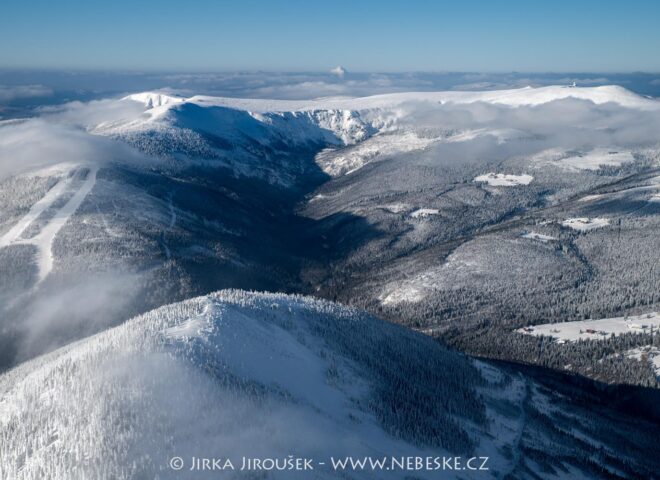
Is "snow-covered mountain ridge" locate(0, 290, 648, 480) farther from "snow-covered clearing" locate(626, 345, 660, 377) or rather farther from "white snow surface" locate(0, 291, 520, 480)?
"snow-covered clearing" locate(626, 345, 660, 377)

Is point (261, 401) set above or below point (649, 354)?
above

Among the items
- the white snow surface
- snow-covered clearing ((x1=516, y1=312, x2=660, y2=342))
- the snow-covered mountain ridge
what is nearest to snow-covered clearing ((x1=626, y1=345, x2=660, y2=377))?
snow-covered clearing ((x1=516, y1=312, x2=660, y2=342))

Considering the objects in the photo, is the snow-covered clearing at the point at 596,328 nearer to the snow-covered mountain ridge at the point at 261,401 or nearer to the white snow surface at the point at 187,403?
the snow-covered mountain ridge at the point at 261,401

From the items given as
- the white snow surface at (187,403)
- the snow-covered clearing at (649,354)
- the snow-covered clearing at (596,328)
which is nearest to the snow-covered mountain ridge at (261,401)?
the white snow surface at (187,403)

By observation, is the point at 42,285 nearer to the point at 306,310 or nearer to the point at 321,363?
the point at 306,310

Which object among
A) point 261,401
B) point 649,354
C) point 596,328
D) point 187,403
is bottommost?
point 596,328

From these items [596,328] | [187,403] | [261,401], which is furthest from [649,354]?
[187,403]

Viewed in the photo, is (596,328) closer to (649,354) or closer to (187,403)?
(649,354)

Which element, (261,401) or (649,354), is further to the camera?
(649,354)
